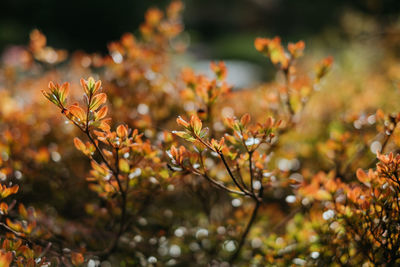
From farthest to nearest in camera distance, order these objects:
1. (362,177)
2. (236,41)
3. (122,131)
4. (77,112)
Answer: (236,41), (362,177), (122,131), (77,112)

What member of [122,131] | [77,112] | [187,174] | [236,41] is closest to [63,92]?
[77,112]

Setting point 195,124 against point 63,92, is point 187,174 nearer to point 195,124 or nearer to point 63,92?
point 195,124

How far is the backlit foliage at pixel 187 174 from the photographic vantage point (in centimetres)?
121

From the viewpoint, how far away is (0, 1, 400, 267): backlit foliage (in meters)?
1.21

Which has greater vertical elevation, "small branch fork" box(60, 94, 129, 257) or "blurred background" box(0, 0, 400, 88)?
"blurred background" box(0, 0, 400, 88)

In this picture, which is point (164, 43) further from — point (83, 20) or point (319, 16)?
point (319, 16)

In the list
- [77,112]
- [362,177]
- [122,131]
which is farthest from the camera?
[362,177]

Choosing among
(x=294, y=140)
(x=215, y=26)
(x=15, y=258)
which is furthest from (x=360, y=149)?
(x=215, y=26)

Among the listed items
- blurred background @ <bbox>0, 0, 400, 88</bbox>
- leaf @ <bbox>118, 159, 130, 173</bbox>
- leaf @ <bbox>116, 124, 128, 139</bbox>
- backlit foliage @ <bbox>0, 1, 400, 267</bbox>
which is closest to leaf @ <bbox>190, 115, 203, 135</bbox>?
backlit foliage @ <bbox>0, 1, 400, 267</bbox>

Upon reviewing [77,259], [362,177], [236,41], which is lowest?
[77,259]

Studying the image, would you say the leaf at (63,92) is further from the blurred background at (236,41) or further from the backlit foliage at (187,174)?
the blurred background at (236,41)

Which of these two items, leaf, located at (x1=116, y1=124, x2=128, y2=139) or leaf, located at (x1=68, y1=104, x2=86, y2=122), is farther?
leaf, located at (x1=116, y1=124, x2=128, y2=139)

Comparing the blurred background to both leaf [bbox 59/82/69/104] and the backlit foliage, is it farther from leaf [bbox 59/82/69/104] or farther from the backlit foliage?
leaf [bbox 59/82/69/104]

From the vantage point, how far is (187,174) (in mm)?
1327
